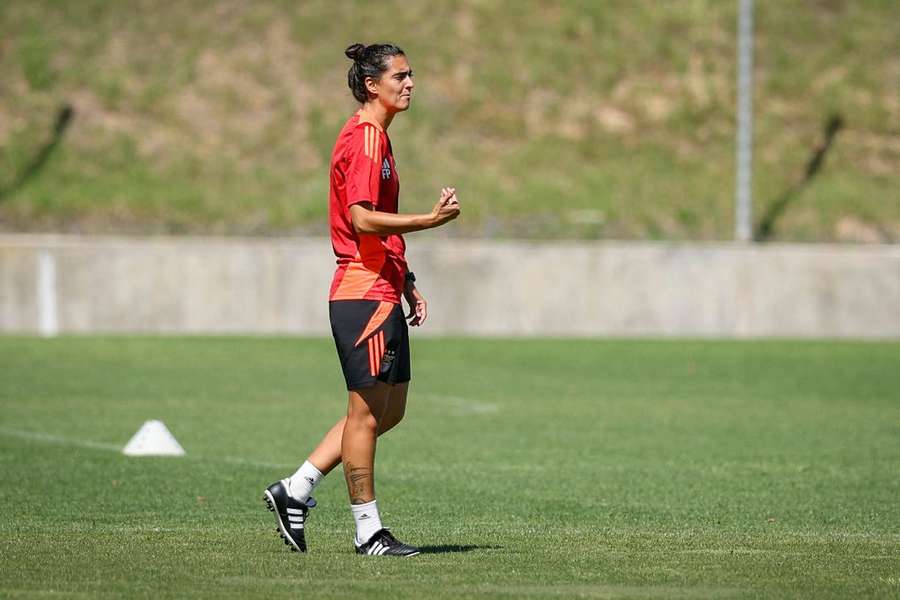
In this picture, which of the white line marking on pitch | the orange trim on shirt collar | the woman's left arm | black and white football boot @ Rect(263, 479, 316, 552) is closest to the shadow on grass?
black and white football boot @ Rect(263, 479, 316, 552)

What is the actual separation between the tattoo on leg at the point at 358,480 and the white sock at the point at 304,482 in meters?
0.16

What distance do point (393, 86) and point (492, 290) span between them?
62.6 feet

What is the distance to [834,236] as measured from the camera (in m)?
30.5

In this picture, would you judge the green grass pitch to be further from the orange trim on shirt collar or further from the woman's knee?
the orange trim on shirt collar

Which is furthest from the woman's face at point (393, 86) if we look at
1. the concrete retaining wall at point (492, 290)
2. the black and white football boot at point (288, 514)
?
the concrete retaining wall at point (492, 290)

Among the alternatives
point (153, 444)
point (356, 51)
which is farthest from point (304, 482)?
point (153, 444)

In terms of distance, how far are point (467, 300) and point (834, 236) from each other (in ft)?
27.4

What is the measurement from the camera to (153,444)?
1131 centimetres

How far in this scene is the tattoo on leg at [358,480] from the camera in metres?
6.97

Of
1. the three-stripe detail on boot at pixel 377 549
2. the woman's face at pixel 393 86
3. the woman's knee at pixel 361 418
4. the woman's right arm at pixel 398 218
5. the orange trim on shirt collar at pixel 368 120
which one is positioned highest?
the woman's face at pixel 393 86

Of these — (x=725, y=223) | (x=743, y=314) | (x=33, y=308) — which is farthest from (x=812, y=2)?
(x=33, y=308)

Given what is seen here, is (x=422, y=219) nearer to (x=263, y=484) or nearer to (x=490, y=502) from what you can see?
(x=490, y=502)

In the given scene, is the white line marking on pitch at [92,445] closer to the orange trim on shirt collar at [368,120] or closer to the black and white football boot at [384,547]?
the black and white football boot at [384,547]

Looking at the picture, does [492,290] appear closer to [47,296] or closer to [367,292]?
[47,296]
